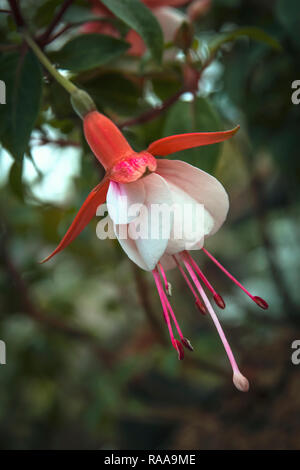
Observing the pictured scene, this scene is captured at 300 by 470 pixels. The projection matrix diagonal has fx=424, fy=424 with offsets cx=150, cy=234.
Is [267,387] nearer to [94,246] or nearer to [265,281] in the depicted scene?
[94,246]

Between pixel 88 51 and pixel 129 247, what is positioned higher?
pixel 88 51

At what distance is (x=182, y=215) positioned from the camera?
0.37 m

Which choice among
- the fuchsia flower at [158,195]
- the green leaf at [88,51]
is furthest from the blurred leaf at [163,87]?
the fuchsia flower at [158,195]

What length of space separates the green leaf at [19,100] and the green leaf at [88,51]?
0.13ft

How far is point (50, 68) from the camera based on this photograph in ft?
1.39

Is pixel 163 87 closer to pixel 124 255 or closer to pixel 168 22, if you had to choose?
pixel 168 22

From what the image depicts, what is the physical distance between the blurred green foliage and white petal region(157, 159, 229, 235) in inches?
6.4

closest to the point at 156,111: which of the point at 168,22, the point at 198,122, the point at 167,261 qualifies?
the point at 198,122

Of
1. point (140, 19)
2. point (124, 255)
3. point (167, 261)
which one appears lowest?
point (124, 255)

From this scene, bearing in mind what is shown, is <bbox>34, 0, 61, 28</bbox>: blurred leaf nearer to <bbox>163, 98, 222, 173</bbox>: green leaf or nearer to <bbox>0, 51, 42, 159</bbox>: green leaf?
<bbox>0, 51, 42, 159</bbox>: green leaf

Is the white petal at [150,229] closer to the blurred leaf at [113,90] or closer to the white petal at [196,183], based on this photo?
the white petal at [196,183]

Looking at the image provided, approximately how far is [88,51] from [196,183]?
0.83 ft
